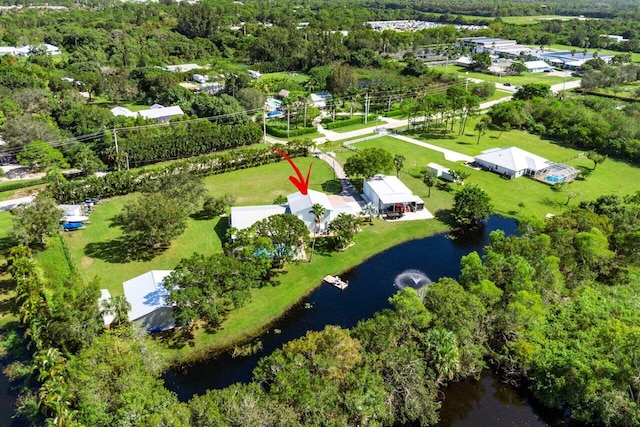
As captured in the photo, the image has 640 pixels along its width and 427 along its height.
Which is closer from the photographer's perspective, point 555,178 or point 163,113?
point 555,178

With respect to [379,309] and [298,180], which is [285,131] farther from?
[379,309]

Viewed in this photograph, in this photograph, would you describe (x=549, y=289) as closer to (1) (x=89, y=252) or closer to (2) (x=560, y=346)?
(2) (x=560, y=346)

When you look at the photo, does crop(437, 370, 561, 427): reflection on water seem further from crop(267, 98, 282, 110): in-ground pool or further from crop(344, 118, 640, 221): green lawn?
crop(267, 98, 282, 110): in-ground pool

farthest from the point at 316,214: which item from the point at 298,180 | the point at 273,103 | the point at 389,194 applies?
the point at 273,103

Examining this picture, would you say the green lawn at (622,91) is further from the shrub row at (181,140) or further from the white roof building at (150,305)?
the white roof building at (150,305)

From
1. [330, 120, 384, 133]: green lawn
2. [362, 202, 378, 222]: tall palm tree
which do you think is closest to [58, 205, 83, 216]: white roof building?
[362, 202, 378, 222]: tall palm tree
